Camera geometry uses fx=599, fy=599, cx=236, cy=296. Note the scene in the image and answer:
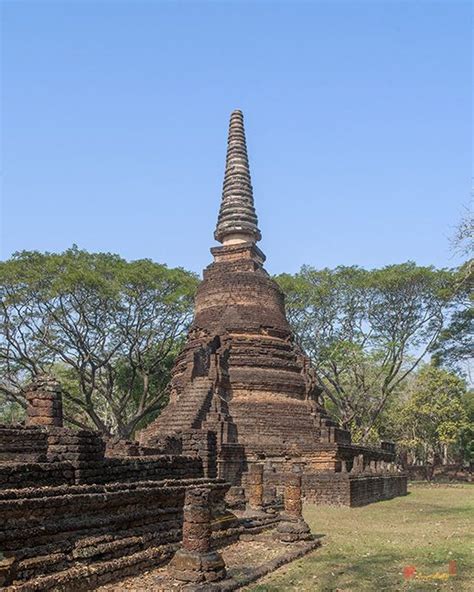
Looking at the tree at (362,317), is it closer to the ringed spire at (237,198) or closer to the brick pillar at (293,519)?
the ringed spire at (237,198)

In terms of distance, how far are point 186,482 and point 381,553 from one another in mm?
3786

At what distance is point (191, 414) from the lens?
24.5 m

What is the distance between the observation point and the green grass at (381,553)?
27.7 feet

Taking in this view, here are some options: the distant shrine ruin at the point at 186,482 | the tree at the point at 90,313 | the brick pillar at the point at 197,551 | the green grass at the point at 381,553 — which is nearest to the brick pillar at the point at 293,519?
the distant shrine ruin at the point at 186,482

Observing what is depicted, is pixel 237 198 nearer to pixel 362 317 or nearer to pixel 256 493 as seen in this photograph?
pixel 362 317

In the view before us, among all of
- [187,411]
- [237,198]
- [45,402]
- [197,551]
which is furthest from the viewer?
[237,198]

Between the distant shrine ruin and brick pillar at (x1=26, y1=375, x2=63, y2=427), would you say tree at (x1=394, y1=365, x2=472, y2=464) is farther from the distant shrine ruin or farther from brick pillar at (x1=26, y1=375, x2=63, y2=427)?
brick pillar at (x1=26, y1=375, x2=63, y2=427)

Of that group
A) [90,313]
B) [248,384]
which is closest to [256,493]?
[248,384]

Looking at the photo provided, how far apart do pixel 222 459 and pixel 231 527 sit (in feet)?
36.8

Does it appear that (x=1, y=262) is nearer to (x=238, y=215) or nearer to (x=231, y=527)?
(x=238, y=215)

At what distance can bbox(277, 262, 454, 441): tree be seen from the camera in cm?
3719

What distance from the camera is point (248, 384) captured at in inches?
1065

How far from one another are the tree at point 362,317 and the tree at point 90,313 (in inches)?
334

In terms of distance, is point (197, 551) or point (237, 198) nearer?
point (197, 551)
